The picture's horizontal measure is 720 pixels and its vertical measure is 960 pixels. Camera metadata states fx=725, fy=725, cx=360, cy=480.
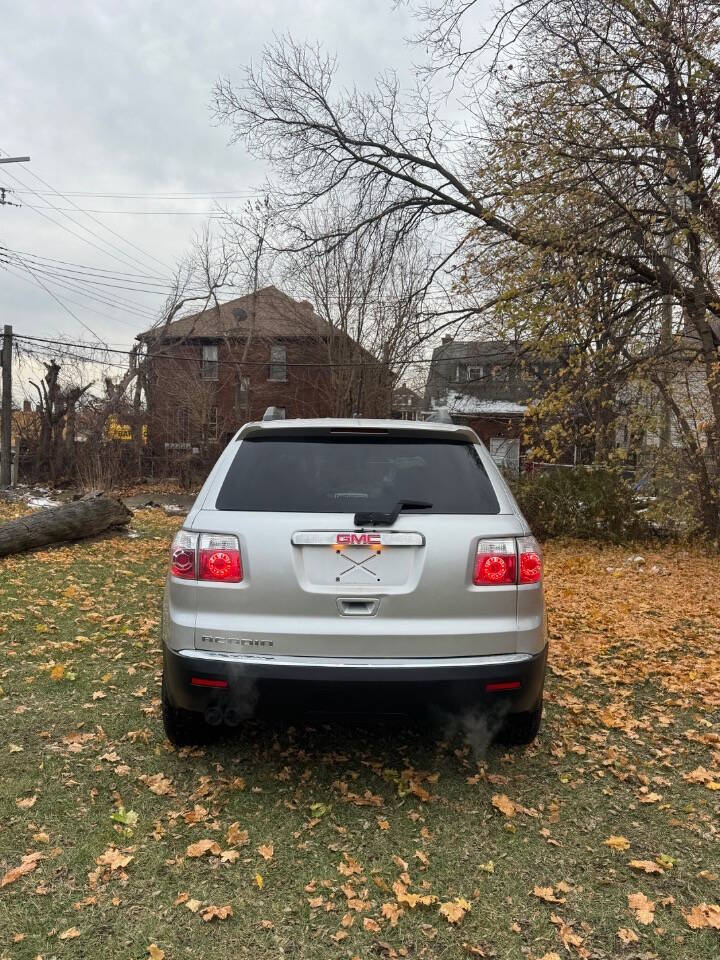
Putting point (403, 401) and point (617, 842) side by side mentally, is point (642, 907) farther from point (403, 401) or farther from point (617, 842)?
point (403, 401)

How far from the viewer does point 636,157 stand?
31.7ft

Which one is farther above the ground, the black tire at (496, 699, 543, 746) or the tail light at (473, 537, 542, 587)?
the tail light at (473, 537, 542, 587)

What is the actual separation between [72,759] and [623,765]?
2.78 metres

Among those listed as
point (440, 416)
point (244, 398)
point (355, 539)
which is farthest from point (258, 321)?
point (355, 539)

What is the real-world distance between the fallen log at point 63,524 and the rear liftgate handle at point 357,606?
8.08m

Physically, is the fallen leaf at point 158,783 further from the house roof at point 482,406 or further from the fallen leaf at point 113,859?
the house roof at point 482,406

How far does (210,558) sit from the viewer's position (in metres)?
3.14

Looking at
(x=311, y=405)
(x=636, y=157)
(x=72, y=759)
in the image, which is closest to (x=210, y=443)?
(x=311, y=405)

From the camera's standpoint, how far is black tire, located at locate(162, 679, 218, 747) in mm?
3511

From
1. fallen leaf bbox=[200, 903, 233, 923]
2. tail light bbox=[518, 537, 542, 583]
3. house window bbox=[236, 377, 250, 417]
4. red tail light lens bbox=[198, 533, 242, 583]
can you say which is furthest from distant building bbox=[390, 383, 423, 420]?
fallen leaf bbox=[200, 903, 233, 923]

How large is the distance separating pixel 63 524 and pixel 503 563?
919 cm

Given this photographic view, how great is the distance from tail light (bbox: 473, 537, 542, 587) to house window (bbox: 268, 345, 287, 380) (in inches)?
1433

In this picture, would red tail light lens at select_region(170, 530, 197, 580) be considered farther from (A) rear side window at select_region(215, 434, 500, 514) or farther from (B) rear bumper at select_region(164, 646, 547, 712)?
(B) rear bumper at select_region(164, 646, 547, 712)

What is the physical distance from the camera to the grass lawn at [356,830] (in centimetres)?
239
